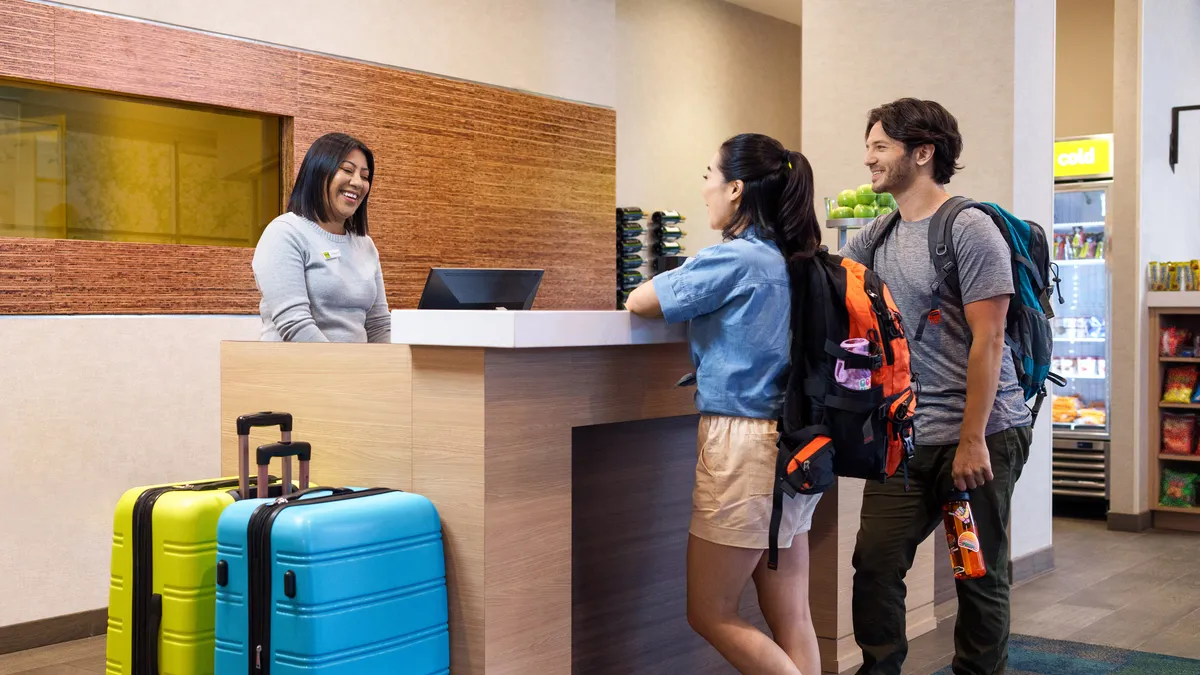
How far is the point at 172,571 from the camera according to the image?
252 centimetres

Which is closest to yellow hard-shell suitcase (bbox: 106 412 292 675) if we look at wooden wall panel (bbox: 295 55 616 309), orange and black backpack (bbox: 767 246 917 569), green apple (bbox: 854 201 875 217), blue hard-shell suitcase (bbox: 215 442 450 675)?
blue hard-shell suitcase (bbox: 215 442 450 675)

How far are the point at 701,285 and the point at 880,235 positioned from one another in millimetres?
791

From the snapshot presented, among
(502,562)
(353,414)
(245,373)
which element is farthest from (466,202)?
(502,562)

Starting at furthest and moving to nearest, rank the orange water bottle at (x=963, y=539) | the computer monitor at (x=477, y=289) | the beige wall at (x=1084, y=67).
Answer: the beige wall at (x=1084, y=67)
the computer monitor at (x=477, y=289)
the orange water bottle at (x=963, y=539)

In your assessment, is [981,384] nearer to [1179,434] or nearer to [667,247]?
[1179,434]

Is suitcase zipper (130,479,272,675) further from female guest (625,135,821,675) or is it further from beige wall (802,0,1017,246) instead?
beige wall (802,0,1017,246)

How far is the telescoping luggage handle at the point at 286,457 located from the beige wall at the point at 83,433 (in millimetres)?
2134

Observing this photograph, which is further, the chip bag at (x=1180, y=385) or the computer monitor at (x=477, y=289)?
the chip bag at (x=1180, y=385)

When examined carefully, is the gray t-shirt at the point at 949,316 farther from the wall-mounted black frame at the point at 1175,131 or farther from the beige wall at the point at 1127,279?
the wall-mounted black frame at the point at 1175,131

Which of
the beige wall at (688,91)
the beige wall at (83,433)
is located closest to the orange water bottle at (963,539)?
the beige wall at (83,433)

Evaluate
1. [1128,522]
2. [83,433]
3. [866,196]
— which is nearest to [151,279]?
[83,433]

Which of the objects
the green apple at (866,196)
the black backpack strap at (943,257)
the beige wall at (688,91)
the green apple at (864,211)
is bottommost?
the black backpack strap at (943,257)

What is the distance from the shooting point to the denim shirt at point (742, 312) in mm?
2283

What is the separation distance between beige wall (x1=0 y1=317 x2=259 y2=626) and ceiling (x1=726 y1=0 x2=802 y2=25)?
6.19 meters
